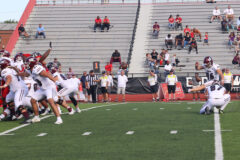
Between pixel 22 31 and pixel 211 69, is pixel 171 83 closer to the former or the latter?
pixel 211 69

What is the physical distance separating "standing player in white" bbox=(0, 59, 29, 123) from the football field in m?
0.50

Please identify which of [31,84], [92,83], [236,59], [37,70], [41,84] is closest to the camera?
[37,70]

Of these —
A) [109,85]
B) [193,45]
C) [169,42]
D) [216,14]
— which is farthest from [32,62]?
[216,14]

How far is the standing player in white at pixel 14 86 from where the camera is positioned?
1291 cm

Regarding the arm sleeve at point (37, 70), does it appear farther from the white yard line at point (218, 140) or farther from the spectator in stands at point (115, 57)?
the spectator in stands at point (115, 57)

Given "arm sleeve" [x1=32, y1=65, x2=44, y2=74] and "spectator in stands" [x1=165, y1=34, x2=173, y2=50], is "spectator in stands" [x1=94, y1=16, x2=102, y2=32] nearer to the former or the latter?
"spectator in stands" [x1=165, y1=34, x2=173, y2=50]

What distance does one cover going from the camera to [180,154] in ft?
25.4

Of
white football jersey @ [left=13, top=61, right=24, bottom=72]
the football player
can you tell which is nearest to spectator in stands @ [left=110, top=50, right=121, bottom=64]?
the football player

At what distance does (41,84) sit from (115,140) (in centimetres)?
368

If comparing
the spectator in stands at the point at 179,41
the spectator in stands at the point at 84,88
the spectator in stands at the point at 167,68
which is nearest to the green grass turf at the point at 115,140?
the spectator in stands at the point at 84,88

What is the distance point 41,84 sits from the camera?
40.8ft

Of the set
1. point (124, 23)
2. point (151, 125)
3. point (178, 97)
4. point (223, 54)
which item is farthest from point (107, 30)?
point (151, 125)

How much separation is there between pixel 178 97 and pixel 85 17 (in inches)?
510

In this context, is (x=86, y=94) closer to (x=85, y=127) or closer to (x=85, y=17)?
(x=85, y=17)
